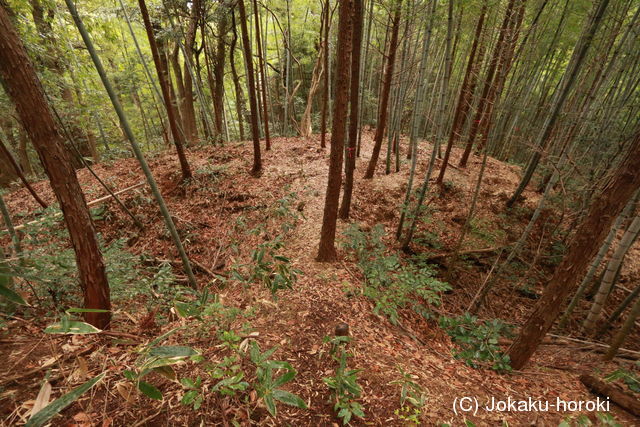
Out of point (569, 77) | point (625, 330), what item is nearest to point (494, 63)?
point (569, 77)

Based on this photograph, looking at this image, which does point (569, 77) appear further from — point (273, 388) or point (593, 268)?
point (273, 388)

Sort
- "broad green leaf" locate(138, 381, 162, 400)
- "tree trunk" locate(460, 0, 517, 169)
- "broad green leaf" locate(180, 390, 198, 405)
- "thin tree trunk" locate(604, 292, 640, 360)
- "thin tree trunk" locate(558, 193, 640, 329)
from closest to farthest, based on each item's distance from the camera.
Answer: "broad green leaf" locate(138, 381, 162, 400) → "broad green leaf" locate(180, 390, 198, 405) → "thin tree trunk" locate(604, 292, 640, 360) → "thin tree trunk" locate(558, 193, 640, 329) → "tree trunk" locate(460, 0, 517, 169)

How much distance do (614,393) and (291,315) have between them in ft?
10.0

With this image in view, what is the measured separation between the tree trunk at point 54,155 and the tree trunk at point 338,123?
2480mm

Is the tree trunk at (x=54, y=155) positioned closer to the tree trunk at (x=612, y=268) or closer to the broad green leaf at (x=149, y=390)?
the broad green leaf at (x=149, y=390)

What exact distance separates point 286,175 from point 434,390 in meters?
5.66

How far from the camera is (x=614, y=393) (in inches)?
89.7

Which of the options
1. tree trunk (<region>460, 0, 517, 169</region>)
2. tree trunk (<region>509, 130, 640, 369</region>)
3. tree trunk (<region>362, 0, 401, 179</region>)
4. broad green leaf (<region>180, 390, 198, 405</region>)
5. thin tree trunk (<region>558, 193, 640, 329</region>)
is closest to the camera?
broad green leaf (<region>180, 390, 198, 405</region>)

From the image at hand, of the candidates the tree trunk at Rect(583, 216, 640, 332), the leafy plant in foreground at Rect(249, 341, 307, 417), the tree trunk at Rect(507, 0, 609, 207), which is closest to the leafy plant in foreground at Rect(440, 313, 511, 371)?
the tree trunk at Rect(583, 216, 640, 332)

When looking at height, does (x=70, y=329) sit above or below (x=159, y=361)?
above

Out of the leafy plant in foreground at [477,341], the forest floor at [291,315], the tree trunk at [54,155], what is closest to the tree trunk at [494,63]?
the forest floor at [291,315]

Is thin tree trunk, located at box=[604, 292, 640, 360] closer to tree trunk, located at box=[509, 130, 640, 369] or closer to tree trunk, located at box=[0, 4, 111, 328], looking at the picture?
tree trunk, located at box=[509, 130, 640, 369]

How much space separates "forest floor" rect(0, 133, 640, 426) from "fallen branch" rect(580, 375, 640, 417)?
3.5 inches

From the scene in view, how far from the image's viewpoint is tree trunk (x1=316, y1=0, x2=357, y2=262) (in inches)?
114
